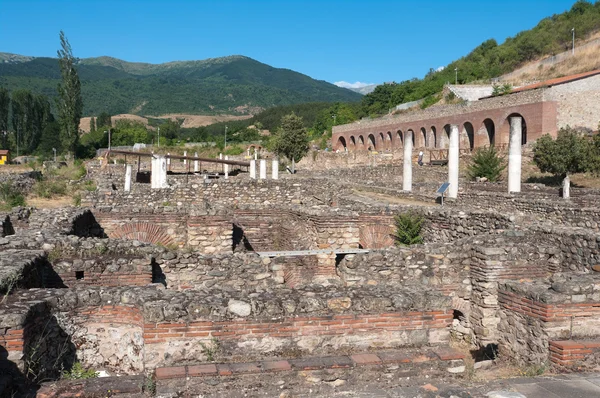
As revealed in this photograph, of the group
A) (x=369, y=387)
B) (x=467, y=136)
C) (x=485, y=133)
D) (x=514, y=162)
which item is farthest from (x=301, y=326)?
(x=467, y=136)

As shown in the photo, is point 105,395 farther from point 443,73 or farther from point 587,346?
point 443,73

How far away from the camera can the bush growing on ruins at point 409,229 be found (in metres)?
11.0

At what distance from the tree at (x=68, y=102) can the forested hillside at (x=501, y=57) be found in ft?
135

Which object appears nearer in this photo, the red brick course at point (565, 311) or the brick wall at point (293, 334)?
the brick wall at point (293, 334)

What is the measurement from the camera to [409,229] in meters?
11.1

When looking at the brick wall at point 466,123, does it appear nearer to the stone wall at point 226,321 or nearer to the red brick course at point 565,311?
the red brick course at point 565,311

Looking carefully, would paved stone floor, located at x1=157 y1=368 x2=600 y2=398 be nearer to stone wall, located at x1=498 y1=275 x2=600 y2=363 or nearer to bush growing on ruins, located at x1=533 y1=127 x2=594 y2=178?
stone wall, located at x1=498 y1=275 x2=600 y2=363

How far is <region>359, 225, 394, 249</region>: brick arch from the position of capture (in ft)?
37.6

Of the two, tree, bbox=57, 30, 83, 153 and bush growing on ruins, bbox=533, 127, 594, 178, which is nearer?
bush growing on ruins, bbox=533, 127, 594, 178

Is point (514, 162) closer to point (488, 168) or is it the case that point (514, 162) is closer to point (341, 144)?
point (488, 168)

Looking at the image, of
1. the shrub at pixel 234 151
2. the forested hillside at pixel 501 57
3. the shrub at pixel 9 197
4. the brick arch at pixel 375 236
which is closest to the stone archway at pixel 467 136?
the forested hillside at pixel 501 57

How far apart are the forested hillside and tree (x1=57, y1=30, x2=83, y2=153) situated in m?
41.3

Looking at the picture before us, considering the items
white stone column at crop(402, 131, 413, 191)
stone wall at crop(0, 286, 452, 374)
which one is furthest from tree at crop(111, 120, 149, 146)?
stone wall at crop(0, 286, 452, 374)

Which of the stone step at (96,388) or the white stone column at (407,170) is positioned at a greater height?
the white stone column at (407,170)
